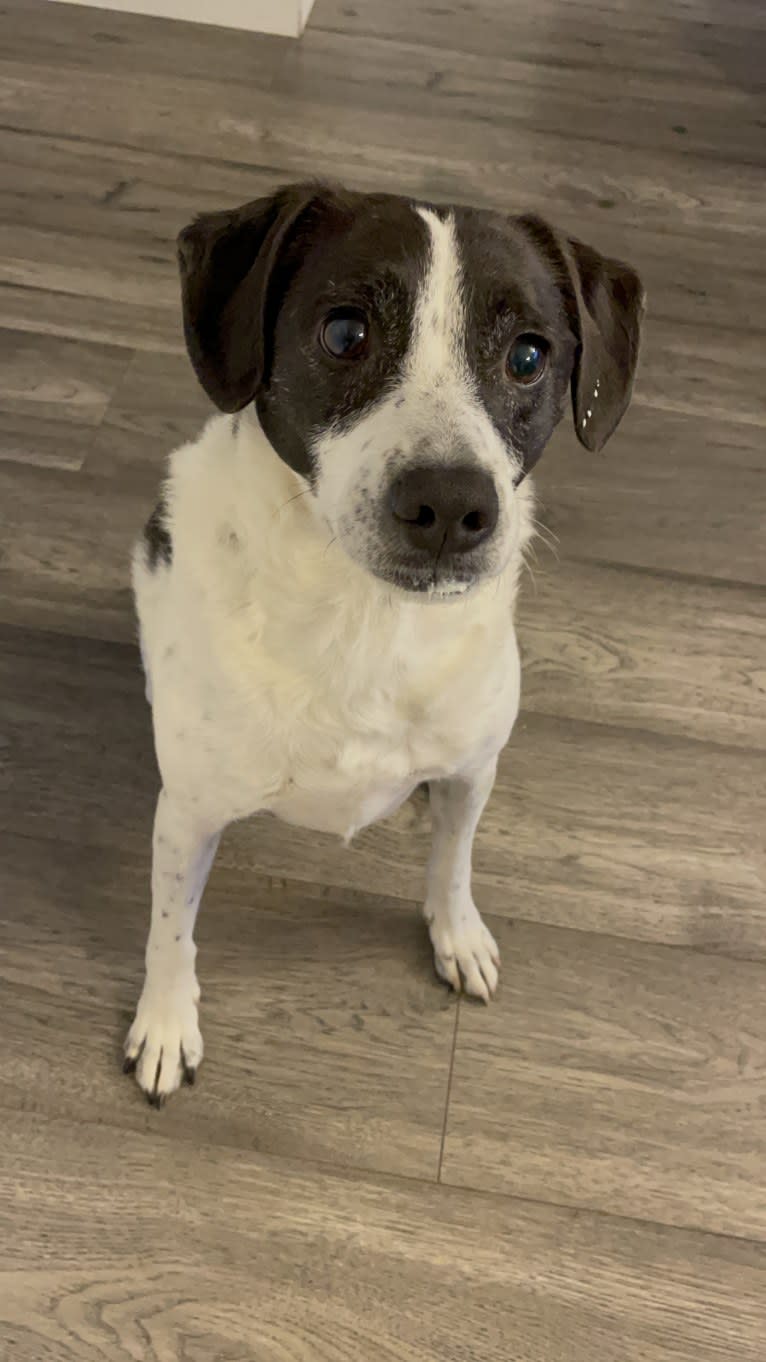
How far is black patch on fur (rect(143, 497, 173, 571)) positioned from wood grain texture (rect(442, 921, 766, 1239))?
2.81 feet

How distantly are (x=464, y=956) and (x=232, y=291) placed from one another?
1059 millimetres

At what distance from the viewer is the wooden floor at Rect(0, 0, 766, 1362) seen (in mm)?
1505

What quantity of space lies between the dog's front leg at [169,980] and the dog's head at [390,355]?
576 mm

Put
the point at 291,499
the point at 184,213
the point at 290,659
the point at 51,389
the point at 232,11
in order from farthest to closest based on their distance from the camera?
the point at 232,11 → the point at 184,213 → the point at 51,389 → the point at 290,659 → the point at 291,499

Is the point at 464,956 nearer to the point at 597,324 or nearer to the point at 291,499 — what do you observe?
the point at 291,499

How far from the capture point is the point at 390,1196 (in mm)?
1568

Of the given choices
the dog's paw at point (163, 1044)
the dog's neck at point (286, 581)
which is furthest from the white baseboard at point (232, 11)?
the dog's paw at point (163, 1044)

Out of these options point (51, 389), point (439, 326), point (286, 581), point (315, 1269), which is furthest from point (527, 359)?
point (51, 389)

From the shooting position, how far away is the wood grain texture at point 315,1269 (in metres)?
1.45

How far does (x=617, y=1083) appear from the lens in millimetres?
1708

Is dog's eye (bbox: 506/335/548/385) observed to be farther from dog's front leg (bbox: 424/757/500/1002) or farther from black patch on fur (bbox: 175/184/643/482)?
dog's front leg (bbox: 424/757/500/1002)

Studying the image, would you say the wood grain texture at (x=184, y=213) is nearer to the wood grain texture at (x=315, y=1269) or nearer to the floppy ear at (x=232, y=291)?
the floppy ear at (x=232, y=291)

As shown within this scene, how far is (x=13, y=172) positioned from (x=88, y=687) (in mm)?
1764

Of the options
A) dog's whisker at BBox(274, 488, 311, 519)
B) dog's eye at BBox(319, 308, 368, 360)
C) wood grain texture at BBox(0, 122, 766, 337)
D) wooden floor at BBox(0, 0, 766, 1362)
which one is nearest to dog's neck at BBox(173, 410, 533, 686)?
dog's whisker at BBox(274, 488, 311, 519)
